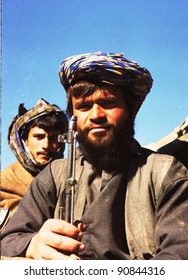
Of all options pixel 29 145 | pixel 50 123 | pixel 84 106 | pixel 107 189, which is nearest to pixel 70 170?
pixel 107 189

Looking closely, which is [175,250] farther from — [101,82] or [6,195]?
[6,195]

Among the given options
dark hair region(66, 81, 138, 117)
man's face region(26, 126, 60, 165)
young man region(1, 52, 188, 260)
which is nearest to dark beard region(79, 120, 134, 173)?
young man region(1, 52, 188, 260)

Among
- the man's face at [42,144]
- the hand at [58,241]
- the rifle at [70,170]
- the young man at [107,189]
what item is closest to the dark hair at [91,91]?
the young man at [107,189]

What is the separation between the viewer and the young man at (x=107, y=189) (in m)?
1.86

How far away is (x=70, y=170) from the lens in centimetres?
201

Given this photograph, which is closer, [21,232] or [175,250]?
[175,250]

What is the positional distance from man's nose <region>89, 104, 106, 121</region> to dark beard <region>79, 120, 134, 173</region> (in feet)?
0.22

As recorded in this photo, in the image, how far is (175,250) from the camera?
1.81 m

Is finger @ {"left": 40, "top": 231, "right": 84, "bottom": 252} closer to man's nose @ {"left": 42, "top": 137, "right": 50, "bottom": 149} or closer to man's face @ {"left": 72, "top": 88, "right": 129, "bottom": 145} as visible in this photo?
man's face @ {"left": 72, "top": 88, "right": 129, "bottom": 145}

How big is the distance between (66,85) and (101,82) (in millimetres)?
159

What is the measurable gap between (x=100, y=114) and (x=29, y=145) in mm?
724

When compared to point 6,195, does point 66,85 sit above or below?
above
